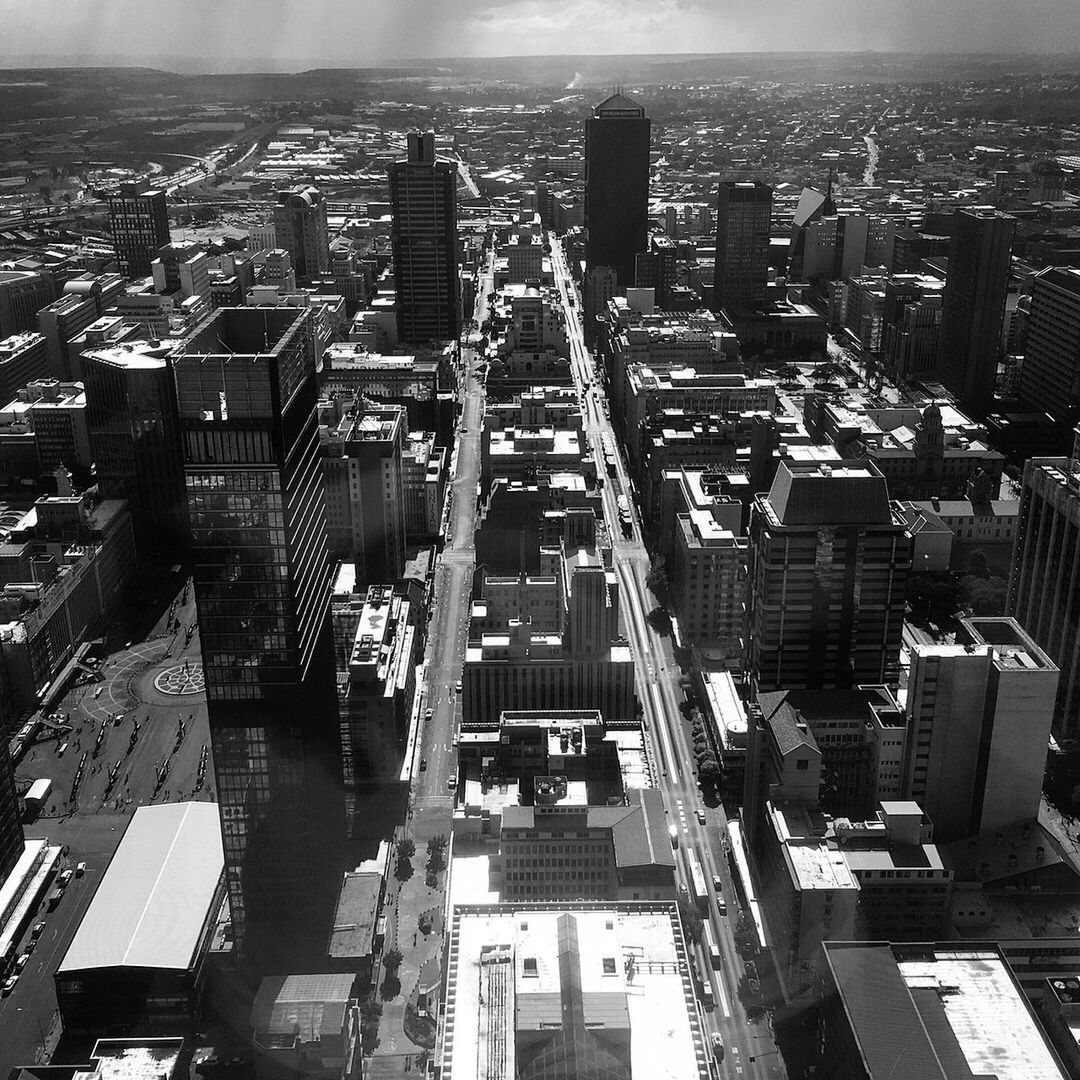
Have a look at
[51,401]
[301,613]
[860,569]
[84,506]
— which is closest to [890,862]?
[860,569]

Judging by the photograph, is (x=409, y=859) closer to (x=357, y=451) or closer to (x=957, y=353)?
(x=357, y=451)

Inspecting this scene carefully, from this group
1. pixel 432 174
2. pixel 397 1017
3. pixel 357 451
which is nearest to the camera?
pixel 397 1017

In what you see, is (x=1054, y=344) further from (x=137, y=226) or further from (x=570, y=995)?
(x=137, y=226)

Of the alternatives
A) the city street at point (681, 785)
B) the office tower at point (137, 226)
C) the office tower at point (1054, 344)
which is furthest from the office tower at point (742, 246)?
the office tower at point (137, 226)

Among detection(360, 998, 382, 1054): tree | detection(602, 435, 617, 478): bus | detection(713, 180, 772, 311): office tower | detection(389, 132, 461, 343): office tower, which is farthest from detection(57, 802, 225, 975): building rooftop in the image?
detection(713, 180, 772, 311): office tower

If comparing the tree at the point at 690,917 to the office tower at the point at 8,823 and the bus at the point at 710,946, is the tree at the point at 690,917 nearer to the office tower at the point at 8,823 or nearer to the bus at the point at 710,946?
the bus at the point at 710,946
